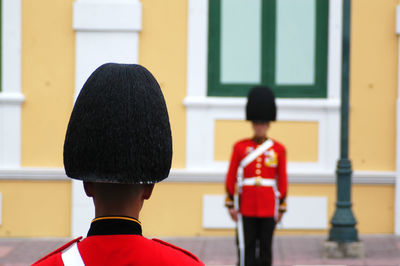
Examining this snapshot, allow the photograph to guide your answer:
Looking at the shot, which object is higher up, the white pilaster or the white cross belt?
the white pilaster

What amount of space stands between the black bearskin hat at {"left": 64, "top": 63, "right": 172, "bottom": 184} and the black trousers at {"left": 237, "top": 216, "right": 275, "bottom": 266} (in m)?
Result: 4.75

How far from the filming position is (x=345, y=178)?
8648 mm

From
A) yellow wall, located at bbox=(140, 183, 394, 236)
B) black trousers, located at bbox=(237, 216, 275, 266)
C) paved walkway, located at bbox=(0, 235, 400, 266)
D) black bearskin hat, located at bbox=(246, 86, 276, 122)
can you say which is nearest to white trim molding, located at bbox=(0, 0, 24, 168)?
paved walkway, located at bbox=(0, 235, 400, 266)

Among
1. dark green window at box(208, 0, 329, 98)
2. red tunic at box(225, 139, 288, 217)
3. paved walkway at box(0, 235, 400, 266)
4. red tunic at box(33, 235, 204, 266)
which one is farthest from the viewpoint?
dark green window at box(208, 0, 329, 98)

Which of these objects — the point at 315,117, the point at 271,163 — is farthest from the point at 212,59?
the point at 271,163

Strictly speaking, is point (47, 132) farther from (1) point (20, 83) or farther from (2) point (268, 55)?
(2) point (268, 55)

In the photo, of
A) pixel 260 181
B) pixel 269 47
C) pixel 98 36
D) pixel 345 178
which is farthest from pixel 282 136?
pixel 260 181

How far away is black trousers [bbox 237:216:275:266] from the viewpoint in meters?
6.57

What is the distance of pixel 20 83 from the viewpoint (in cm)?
1004

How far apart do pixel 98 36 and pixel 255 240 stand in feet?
14.2

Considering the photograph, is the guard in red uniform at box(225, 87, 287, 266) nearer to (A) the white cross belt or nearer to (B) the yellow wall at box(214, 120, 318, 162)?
(A) the white cross belt

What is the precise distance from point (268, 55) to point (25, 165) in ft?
11.6

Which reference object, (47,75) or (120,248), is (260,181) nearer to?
(47,75)

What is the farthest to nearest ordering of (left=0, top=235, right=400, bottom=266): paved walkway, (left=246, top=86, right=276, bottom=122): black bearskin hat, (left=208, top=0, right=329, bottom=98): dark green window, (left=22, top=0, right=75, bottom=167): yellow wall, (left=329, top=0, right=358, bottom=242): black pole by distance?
(left=208, top=0, right=329, bottom=98): dark green window → (left=22, top=0, right=75, bottom=167): yellow wall → (left=329, top=0, right=358, bottom=242): black pole → (left=0, top=235, right=400, bottom=266): paved walkway → (left=246, top=86, right=276, bottom=122): black bearskin hat
